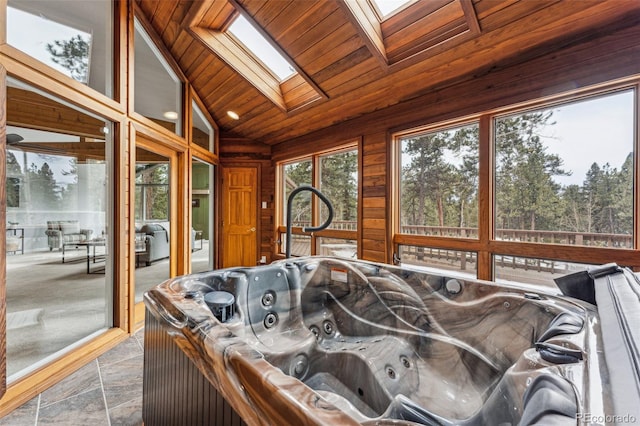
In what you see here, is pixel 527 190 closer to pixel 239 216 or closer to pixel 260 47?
pixel 260 47

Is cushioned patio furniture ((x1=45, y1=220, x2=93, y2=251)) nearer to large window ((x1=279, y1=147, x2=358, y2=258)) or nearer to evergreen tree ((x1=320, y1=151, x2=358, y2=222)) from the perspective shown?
large window ((x1=279, y1=147, x2=358, y2=258))

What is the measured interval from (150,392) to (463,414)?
146 centimetres

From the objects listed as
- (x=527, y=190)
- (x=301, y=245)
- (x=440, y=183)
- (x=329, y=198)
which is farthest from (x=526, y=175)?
(x=301, y=245)

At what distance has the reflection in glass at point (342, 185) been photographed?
3.61 metres

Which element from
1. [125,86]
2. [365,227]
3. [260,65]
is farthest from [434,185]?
[125,86]

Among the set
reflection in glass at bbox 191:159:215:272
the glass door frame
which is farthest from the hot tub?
reflection in glass at bbox 191:159:215:272

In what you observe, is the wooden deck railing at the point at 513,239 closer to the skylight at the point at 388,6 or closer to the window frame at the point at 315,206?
the window frame at the point at 315,206

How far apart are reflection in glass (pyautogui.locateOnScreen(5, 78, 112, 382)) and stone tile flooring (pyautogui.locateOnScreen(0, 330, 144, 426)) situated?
24cm

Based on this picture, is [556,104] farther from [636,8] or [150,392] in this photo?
[150,392]

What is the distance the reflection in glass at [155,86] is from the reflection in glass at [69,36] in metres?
0.36

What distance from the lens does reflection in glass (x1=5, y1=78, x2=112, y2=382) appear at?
1710mm

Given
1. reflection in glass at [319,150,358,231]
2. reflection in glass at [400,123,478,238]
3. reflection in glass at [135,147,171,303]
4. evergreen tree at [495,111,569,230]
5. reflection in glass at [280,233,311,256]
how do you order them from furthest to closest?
reflection in glass at [280,233,311,256]
reflection in glass at [319,150,358,231]
reflection in glass at [135,147,171,303]
reflection in glass at [400,123,478,238]
evergreen tree at [495,111,569,230]

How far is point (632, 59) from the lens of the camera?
177 cm

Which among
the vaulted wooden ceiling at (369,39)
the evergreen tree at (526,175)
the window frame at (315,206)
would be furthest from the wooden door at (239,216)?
the evergreen tree at (526,175)
